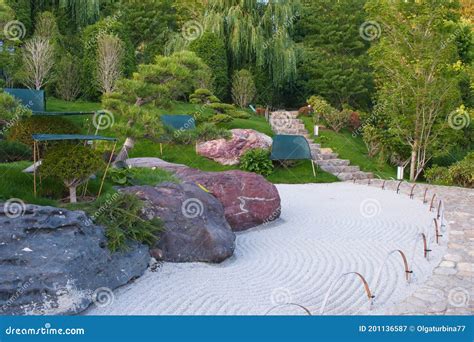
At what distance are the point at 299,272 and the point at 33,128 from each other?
9469 millimetres

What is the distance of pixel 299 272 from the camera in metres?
5.41

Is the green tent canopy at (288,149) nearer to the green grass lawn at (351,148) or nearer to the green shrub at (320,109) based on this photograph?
the green grass lawn at (351,148)

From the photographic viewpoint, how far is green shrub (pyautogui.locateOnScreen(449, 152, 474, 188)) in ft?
44.7

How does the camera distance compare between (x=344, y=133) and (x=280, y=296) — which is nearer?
(x=280, y=296)

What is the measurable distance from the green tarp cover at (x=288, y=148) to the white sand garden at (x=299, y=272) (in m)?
5.94

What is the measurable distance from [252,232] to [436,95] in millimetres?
10110

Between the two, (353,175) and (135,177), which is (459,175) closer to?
(353,175)

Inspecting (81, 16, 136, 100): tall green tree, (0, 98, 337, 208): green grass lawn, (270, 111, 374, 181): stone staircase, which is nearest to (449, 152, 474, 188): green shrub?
(270, 111, 374, 181): stone staircase

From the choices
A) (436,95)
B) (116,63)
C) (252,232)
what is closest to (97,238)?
(252,232)

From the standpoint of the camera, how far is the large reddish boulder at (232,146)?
1486 centimetres

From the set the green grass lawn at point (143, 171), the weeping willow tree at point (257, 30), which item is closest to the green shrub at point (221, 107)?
the green grass lawn at point (143, 171)

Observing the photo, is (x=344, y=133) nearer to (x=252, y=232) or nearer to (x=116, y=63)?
(x=116, y=63)

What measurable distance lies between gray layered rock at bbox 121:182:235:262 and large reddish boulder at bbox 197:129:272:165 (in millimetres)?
8411

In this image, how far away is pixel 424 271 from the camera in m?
5.38
